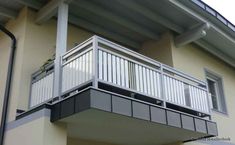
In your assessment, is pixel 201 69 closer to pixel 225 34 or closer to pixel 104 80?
pixel 225 34

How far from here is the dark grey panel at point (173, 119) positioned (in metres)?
6.68

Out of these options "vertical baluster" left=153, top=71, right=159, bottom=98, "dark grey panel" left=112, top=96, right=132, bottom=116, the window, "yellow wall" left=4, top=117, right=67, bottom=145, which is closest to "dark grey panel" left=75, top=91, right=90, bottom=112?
"dark grey panel" left=112, top=96, right=132, bottom=116

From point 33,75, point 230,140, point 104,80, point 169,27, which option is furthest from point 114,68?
point 230,140

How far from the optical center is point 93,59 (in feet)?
18.8

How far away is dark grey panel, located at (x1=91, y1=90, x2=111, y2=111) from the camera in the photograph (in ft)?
17.5

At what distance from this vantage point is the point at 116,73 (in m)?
6.05

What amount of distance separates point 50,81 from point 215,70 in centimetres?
622

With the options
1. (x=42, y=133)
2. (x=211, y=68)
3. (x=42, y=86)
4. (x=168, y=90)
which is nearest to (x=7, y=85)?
(x=42, y=86)

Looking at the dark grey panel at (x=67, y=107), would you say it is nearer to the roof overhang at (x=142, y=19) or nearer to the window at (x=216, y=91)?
the roof overhang at (x=142, y=19)

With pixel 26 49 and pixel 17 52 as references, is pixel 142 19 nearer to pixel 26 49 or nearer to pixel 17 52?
pixel 26 49

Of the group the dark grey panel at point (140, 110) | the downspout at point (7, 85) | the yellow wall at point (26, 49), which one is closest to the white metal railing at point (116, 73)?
the dark grey panel at point (140, 110)

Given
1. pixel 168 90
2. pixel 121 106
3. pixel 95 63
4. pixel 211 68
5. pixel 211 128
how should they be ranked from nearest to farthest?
pixel 95 63 < pixel 121 106 < pixel 168 90 < pixel 211 128 < pixel 211 68

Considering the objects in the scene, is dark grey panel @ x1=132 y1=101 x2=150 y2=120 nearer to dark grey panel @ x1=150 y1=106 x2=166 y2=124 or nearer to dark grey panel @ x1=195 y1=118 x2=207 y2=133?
dark grey panel @ x1=150 y1=106 x2=166 y2=124

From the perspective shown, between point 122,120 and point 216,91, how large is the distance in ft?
18.3
